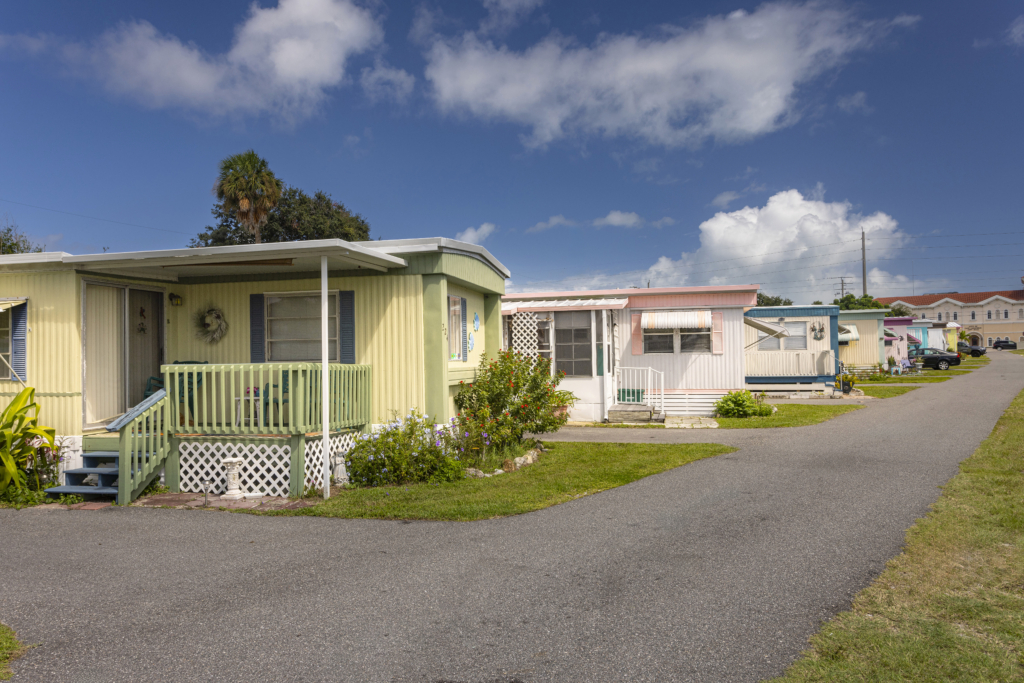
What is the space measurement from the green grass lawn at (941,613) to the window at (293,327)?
24.1 ft

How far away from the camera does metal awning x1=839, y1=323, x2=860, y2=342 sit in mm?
26109

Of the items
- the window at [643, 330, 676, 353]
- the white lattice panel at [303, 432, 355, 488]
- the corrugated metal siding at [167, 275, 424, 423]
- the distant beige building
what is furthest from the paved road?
the distant beige building

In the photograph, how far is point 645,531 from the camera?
5.77m

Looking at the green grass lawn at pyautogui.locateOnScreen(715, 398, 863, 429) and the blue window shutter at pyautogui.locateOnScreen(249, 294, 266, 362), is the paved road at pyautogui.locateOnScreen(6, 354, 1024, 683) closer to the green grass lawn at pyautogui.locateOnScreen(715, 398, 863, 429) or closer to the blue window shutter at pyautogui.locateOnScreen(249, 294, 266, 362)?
the blue window shutter at pyautogui.locateOnScreen(249, 294, 266, 362)

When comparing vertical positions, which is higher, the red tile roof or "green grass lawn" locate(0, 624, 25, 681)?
the red tile roof

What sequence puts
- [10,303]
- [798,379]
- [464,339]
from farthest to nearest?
[798,379] < [464,339] < [10,303]

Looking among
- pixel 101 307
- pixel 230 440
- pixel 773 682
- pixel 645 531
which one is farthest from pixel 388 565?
pixel 101 307

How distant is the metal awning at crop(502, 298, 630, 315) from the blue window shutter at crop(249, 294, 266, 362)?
5998 mm

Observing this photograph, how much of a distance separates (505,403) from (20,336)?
639cm

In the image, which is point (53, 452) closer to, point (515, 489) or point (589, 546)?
point (515, 489)

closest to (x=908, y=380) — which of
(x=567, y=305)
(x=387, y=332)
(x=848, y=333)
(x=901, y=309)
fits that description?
(x=848, y=333)

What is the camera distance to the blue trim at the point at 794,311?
65.6ft

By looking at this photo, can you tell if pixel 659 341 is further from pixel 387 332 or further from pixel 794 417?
pixel 387 332

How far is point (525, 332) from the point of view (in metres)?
14.1
